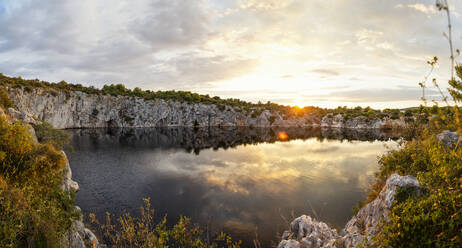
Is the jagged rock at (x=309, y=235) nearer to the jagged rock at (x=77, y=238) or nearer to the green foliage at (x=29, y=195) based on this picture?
the jagged rock at (x=77, y=238)

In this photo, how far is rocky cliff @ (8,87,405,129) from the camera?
3113 inches

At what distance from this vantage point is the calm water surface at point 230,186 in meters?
19.9

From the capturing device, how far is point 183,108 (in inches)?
4449

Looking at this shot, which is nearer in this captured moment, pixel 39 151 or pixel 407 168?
pixel 39 151

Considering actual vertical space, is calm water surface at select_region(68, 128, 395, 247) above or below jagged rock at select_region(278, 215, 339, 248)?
below

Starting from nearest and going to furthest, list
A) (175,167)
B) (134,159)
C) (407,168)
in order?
(407,168), (175,167), (134,159)

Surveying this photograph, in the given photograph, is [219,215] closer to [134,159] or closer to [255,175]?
[255,175]

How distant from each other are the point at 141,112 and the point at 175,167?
78.9 metres

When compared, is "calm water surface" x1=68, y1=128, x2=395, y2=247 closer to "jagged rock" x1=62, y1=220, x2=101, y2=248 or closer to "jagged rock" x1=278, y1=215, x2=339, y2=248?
"jagged rock" x1=278, y1=215, x2=339, y2=248

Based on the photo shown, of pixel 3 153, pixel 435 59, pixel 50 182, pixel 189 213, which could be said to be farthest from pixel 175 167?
pixel 435 59

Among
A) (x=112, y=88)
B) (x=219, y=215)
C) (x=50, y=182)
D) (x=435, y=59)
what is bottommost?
(x=219, y=215)

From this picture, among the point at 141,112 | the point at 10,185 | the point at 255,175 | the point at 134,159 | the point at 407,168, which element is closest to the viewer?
the point at 10,185

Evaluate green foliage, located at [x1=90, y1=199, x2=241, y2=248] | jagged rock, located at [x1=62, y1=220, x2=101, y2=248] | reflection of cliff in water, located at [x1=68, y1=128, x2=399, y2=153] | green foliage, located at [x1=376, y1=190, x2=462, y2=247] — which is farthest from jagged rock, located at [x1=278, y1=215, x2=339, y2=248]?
reflection of cliff in water, located at [x1=68, y1=128, x2=399, y2=153]

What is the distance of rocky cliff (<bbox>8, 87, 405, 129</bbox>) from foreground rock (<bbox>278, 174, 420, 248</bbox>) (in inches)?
3633
